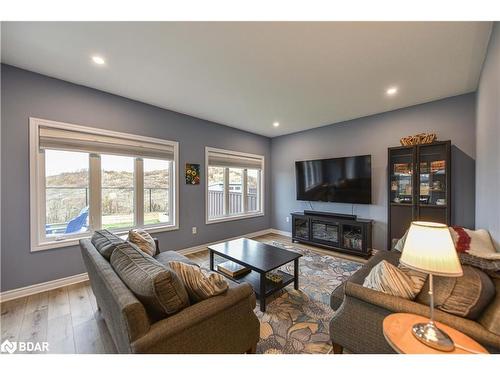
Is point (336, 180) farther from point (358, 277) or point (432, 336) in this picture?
point (432, 336)

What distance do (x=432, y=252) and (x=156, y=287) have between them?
144 centimetres

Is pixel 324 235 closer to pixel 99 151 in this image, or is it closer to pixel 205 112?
pixel 205 112

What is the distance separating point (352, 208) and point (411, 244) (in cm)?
325

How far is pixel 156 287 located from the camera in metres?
1.09

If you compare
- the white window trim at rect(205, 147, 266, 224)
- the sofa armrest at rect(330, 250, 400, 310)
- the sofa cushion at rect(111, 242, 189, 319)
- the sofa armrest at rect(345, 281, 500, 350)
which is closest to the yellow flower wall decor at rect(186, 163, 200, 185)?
the white window trim at rect(205, 147, 266, 224)

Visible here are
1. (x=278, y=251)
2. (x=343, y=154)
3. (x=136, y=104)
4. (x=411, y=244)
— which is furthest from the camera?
(x=343, y=154)

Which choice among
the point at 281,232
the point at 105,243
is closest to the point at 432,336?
the point at 105,243

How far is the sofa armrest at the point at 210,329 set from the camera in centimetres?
103

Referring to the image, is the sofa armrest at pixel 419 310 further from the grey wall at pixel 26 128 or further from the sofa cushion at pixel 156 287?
the grey wall at pixel 26 128

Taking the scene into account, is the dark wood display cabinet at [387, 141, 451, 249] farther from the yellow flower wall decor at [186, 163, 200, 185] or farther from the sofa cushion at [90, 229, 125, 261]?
the sofa cushion at [90, 229, 125, 261]

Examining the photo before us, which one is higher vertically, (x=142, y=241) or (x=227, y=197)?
(x=227, y=197)

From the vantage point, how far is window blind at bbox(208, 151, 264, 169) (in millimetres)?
4285

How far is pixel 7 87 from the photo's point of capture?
229 centimetres
